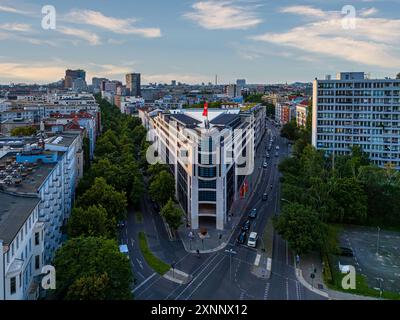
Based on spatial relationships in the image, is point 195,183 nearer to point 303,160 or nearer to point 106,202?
point 106,202

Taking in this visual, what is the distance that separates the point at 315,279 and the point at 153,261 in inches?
443

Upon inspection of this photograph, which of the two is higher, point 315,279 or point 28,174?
point 28,174

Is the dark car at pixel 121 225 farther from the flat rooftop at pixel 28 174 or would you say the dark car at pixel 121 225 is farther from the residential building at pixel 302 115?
the residential building at pixel 302 115

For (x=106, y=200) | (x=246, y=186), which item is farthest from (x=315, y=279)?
(x=246, y=186)

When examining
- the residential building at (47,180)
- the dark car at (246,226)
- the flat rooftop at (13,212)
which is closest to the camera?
the flat rooftop at (13,212)

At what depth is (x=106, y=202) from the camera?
35.6 m

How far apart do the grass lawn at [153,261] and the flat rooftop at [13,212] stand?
9067 millimetres

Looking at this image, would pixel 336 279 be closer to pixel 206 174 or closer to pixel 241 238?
pixel 241 238

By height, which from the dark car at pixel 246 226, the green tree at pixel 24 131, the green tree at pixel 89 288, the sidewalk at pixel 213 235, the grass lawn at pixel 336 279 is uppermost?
the green tree at pixel 24 131

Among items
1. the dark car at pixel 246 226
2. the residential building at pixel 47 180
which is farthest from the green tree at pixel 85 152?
the dark car at pixel 246 226

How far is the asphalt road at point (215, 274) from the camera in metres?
26.5

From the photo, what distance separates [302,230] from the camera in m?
31.4
